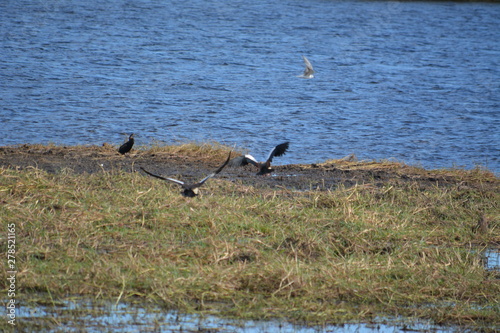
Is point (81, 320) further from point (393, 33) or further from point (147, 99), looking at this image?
point (393, 33)

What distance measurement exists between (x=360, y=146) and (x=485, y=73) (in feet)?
33.9

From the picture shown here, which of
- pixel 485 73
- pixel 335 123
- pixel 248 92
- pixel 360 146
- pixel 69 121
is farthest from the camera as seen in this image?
pixel 485 73

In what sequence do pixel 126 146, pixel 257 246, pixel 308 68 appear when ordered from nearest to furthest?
pixel 257 246 → pixel 126 146 → pixel 308 68

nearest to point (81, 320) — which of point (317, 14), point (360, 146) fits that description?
point (360, 146)

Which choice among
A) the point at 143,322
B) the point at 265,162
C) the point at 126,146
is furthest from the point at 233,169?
the point at 143,322

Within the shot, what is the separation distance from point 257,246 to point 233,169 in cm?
335

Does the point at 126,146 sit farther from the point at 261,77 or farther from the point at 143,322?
the point at 261,77

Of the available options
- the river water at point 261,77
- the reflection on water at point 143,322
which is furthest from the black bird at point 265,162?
the reflection on water at point 143,322

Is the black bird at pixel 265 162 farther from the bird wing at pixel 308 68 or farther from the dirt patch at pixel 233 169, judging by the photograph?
the bird wing at pixel 308 68

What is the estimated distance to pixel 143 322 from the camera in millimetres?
4777

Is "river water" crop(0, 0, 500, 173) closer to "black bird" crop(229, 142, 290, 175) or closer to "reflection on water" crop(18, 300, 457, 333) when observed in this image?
"black bird" crop(229, 142, 290, 175)

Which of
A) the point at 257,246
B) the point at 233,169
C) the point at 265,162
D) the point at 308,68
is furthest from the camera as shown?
the point at 308,68

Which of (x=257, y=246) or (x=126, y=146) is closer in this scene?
(x=257, y=246)

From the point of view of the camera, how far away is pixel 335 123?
15.6m
